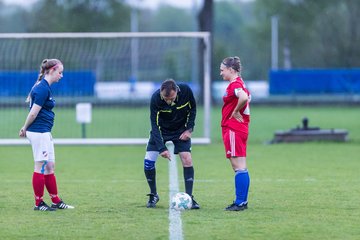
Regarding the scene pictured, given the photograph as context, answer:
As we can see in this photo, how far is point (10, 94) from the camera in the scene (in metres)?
24.8

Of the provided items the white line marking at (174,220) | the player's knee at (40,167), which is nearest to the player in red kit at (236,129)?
the white line marking at (174,220)

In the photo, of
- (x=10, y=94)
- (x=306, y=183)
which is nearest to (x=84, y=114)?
(x=10, y=94)

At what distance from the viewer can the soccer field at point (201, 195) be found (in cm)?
910

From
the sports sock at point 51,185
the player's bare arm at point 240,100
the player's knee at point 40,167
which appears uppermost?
the player's bare arm at point 240,100

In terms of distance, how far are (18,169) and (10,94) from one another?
896 cm

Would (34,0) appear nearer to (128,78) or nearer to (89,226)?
(128,78)

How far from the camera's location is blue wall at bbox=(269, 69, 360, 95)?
43906 millimetres

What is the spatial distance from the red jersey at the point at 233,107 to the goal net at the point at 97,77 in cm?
1040

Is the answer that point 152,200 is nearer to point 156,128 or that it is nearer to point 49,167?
point 156,128

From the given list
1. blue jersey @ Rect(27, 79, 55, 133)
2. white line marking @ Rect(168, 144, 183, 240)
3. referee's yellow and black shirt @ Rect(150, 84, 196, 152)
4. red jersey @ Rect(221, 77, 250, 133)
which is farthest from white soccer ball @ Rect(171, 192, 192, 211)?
blue jersey @ Rect(27, 79, 55, 133)

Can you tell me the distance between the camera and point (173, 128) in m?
11.1

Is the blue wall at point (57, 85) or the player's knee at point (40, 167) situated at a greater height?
the blue wall at point (57, 85)

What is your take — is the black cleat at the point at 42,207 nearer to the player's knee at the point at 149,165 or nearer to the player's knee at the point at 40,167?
the player's knee at the point at 40,167

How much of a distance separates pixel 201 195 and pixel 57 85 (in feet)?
41.1
